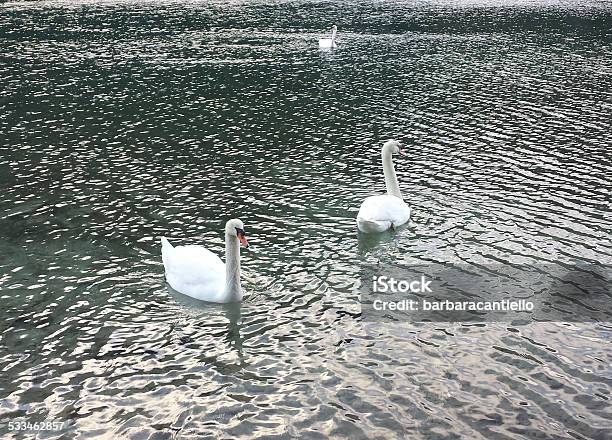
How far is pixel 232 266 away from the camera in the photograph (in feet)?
54.3

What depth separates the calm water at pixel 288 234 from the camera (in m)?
13.1

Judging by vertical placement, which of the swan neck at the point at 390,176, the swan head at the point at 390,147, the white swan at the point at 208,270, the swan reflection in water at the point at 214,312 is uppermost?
the swan head at the point at 390,147

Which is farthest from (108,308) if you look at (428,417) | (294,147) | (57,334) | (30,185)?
(294,147)

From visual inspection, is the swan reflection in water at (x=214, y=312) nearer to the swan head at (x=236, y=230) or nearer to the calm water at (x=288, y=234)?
the calm water at (x=288, y=234)

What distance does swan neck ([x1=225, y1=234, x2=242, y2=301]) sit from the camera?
1658 cm

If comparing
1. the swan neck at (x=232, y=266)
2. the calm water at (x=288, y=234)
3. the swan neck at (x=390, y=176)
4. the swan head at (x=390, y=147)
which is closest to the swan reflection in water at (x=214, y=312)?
the calm water at (x=288, y=234)

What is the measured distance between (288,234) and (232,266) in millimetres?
5237

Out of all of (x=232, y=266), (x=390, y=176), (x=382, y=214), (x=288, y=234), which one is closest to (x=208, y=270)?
(x=232, y=266)

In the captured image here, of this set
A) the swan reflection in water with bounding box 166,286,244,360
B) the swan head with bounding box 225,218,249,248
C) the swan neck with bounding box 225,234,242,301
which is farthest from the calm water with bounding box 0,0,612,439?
the swan head with bounding box 225,218,249,248

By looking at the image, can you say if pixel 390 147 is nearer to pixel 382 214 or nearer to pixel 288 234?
pixel 382 214

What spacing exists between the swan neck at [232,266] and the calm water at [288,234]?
2.07 feet

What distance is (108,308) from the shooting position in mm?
16828

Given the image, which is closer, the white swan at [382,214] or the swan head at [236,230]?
the swan head at [236,230]

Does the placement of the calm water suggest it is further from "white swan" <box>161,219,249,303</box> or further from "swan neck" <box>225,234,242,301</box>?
"swan neck" <box>225,234,242,301</box>
